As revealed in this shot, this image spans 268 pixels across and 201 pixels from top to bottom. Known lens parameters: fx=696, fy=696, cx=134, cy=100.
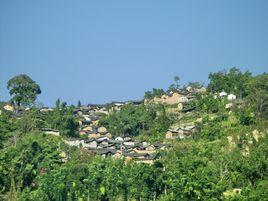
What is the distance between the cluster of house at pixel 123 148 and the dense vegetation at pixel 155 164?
5.23 ft

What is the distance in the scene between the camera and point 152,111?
6144cm

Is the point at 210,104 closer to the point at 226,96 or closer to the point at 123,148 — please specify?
the point at 226,96

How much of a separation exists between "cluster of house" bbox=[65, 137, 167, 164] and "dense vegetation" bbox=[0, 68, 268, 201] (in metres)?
1.59

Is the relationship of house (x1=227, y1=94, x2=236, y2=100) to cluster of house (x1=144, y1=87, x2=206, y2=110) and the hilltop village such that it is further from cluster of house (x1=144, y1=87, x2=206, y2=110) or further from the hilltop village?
cluster of house (x1=144, y1=87, x2=206, y2=110)

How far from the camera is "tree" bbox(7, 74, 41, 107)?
204 feet

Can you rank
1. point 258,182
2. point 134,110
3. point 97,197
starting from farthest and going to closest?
point 134,110 < point 97,197 < point 258,182

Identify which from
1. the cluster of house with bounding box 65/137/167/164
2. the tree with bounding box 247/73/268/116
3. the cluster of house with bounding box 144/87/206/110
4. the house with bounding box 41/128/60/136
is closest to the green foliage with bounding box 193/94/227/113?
the tree with bounding box 247/73/268/116

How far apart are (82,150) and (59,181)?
7.93 m

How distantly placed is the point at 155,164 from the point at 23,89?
70.1 ft

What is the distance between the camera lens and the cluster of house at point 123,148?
54050 millimetres

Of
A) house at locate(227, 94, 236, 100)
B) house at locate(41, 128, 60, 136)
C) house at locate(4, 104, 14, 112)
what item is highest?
house at locate(4, 104, 14, 112)

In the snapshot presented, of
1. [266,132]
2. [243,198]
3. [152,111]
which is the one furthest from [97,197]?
[152,111]

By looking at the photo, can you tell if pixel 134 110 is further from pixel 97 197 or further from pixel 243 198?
pixel 243 198

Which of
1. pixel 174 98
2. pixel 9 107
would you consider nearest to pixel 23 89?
pixel 9 107
